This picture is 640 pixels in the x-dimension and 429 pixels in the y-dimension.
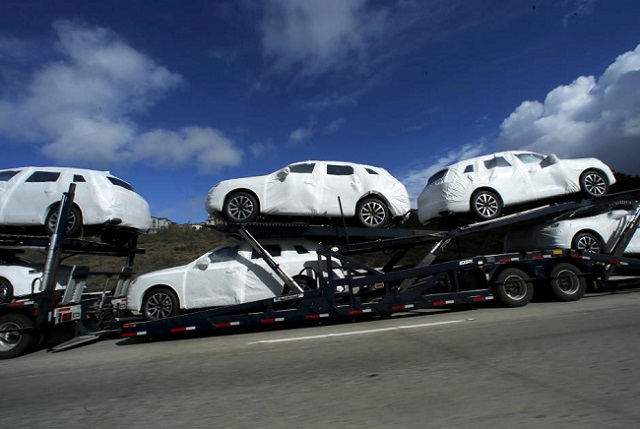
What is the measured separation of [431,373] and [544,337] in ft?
7.13

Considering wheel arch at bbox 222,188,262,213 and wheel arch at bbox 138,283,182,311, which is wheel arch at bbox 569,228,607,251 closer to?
wheel arch at bbox 222,188,262,213

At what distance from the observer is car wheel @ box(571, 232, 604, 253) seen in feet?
29.0

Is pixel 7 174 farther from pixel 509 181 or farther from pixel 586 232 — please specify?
pixel 586 232

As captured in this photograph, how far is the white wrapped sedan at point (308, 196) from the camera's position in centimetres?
786

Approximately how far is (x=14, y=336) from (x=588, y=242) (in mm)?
11747

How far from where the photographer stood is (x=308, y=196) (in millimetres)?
7891

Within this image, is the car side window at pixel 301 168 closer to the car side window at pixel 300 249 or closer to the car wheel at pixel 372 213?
the car wheel at pixel 372 213

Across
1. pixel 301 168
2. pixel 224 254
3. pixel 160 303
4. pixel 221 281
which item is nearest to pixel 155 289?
pixel 160 303

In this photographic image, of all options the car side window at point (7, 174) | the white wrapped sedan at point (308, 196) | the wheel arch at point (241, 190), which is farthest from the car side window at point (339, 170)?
the car side window at point (7, 174)

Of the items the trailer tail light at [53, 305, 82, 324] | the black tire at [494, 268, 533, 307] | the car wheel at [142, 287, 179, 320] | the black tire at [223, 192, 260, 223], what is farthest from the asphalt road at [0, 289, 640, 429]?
the black tire at [223, 192, 260, 223]

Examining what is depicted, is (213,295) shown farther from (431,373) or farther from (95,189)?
(431,373)

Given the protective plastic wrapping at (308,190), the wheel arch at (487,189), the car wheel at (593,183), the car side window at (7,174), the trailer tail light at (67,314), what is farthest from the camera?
the car wheel at (593,183)

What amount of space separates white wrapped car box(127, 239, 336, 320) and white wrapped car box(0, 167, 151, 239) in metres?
1.64

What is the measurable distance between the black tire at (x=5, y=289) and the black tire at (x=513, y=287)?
1011 cm
